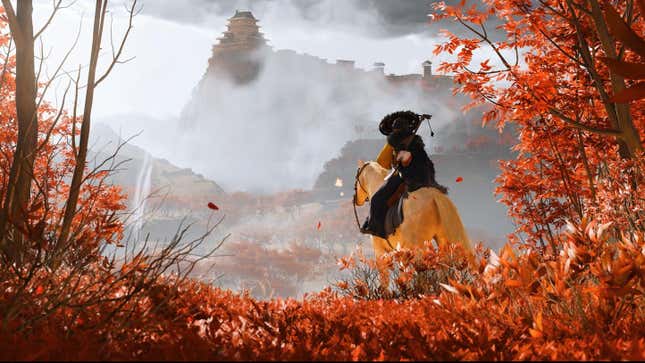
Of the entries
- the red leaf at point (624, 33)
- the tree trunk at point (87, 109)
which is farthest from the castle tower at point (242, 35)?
the red leaf at point (624, 33)

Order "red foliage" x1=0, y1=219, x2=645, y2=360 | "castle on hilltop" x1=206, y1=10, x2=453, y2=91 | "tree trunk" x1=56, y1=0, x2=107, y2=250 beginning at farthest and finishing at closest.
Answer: "castle on hilltop" x1=206, y1=10, x2=453, y2=91 < "tree trunk" x1=56, y1=0, x2=107, y2=250 < "red foliage" x1=0, y1=219, x2=645, y2=360

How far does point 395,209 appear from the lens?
7109 mm

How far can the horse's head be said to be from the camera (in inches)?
321

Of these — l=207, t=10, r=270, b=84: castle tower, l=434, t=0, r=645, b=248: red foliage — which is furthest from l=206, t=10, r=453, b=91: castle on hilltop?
l=434, t=0, r=645, b=248: red foliage

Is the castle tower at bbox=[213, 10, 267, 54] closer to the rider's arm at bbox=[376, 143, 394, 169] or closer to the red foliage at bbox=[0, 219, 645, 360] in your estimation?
the rider's arm at bbox=[376, 143, 394, 169]

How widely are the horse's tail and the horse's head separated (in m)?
1.65

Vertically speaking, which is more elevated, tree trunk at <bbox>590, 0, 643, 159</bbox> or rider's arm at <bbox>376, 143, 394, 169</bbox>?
tree trunk at <bbox>590, 0, 643, 159</bbox>

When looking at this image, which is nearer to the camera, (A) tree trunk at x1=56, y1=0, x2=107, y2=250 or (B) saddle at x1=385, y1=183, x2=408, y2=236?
(A) tree trunk at x1=56, y1=0, x2=107, y2=250

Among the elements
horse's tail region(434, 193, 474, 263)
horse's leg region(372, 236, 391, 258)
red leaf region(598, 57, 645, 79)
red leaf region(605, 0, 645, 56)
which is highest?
red leaf region(605, 0, 645, 56)

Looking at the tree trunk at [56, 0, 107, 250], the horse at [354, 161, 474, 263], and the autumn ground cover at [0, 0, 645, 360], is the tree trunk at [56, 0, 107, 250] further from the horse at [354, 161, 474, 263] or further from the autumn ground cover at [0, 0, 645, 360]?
the horse at [354, 161, 474, 263]

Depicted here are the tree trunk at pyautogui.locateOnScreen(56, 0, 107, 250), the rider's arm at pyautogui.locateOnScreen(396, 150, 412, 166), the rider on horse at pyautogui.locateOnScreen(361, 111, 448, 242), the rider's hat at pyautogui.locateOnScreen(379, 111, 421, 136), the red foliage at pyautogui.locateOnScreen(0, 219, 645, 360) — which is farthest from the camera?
the rider's hat at pyautogui.locateOnScreen(379, 111, 421, 136)

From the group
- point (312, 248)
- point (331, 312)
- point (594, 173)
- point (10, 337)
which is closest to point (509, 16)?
point (594, 173)

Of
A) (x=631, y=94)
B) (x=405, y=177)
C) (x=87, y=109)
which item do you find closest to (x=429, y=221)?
(x=405, y=177)

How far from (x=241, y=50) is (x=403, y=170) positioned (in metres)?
54.6
